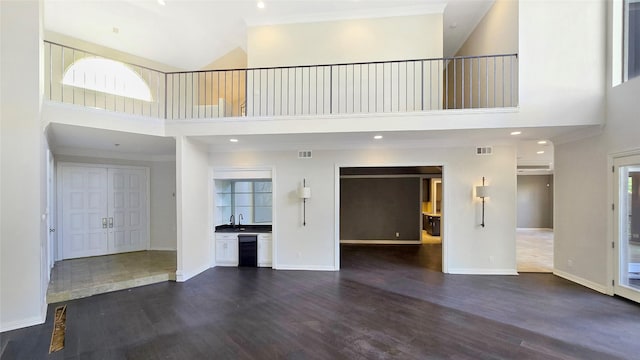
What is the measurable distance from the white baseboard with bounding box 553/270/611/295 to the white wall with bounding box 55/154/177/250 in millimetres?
8850

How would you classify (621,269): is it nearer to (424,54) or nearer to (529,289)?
(529,289)

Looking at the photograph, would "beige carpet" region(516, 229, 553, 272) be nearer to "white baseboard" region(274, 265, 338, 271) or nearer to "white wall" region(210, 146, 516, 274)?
"white wall" region(210, 146, 516, 274)

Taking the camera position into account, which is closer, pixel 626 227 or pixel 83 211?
pixel 626 227

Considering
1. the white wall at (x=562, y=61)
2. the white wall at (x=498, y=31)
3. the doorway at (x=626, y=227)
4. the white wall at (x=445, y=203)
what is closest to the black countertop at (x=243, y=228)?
the white wall at (x=445, y=203)

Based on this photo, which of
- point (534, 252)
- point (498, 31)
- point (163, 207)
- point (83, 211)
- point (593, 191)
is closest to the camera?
point (593, 191)

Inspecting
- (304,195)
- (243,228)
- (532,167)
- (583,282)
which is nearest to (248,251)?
(243,228)

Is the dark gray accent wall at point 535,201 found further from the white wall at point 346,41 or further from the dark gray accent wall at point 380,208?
the white wall at point 346,41

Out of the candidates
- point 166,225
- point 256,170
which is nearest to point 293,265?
point 256,170

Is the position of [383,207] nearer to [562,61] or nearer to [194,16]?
[562,61]

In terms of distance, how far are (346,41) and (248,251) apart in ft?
17.0

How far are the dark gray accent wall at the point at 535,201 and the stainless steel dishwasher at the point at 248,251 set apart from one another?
12.0m

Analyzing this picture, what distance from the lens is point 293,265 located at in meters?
6.25

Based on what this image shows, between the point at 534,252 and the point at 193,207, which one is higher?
the point at 193,207

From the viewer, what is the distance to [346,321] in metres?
3.72
